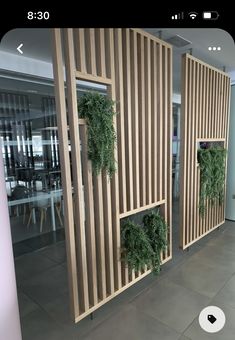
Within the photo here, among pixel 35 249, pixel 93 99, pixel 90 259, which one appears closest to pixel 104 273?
pixel 90 259

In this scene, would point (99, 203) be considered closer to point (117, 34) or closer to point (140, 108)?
point (140, 108)

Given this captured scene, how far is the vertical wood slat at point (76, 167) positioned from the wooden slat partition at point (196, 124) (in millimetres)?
1635

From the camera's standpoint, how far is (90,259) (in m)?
1.96

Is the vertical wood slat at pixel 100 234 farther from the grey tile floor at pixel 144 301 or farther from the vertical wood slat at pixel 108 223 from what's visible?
the grey tile floor at pixel 144 301

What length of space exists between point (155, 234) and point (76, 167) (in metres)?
1.18

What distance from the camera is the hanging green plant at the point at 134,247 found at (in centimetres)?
214

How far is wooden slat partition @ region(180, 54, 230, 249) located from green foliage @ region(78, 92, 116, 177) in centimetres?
142

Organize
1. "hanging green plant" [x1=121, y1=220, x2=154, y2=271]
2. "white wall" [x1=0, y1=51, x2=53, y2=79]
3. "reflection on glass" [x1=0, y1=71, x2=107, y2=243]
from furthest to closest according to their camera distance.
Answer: "reflection on glass" [x1=0, y1=71, x2=107, y2=243] < "white wall" [x1=0, y1=51, x2=53, y2=79] < "hanging green plant" [x1=121, y1=220, x2=154, y2=271]

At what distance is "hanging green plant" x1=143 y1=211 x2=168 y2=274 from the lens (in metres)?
2.34

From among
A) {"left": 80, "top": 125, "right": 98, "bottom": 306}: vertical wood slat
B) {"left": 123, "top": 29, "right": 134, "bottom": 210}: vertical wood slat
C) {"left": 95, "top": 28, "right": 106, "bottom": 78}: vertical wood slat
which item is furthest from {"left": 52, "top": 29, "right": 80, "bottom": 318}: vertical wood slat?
{"left": 123, "top": 29, "right": 134, "bottom": 210}: vertical wood slat

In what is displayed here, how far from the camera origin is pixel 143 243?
7.11 ft
